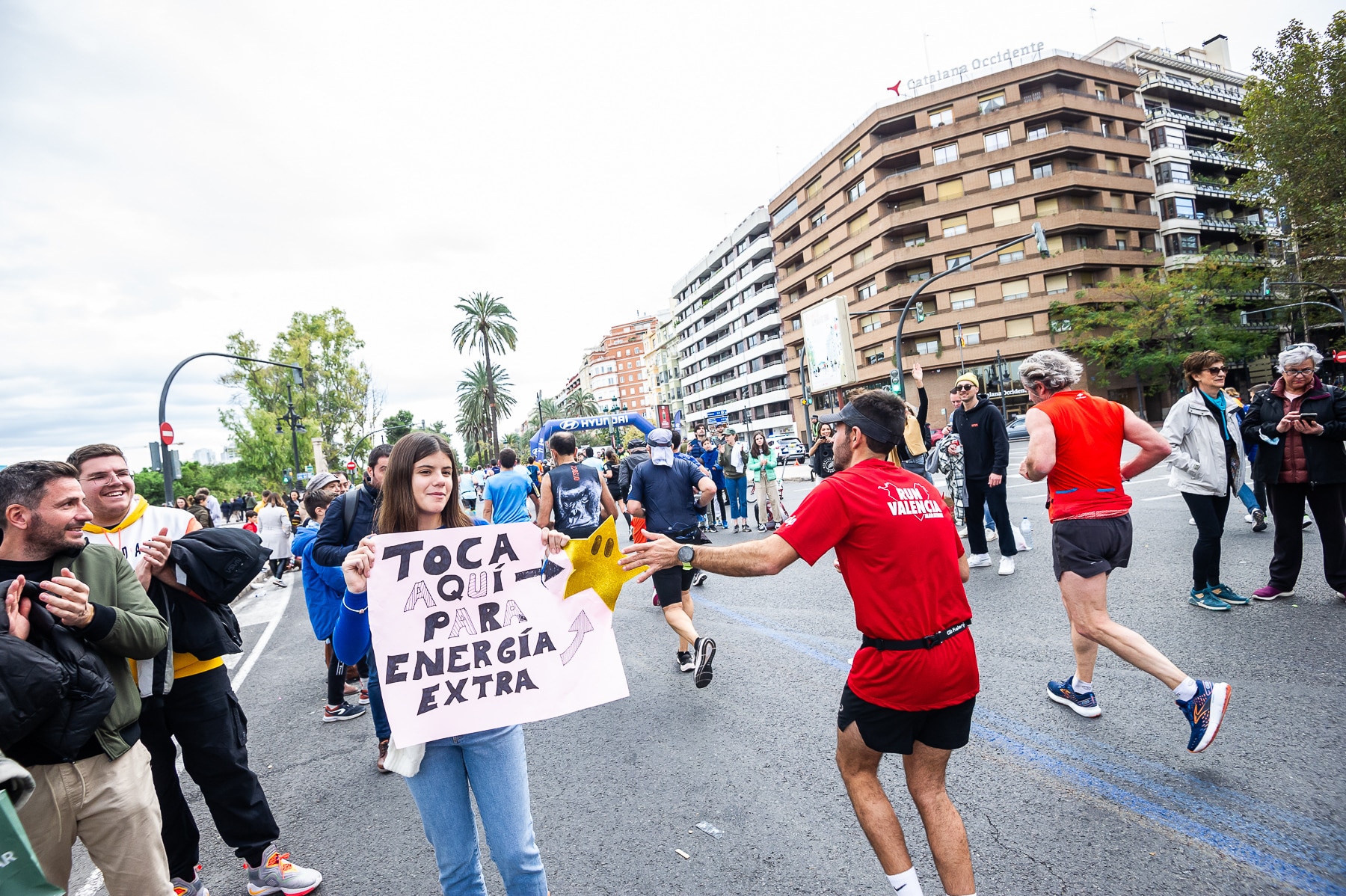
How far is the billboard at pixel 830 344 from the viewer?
137 ft

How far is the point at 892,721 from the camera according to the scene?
91.0 inches

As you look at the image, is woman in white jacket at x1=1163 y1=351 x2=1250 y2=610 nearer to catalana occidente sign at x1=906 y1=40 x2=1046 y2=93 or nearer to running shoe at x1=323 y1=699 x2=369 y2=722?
running shoe at x1=323 y1=699 x2=369 y2=722

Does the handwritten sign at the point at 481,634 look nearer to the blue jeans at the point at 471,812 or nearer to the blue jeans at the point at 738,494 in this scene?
the blue jeans at the point at 471,812

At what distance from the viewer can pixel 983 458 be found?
24.7 ft

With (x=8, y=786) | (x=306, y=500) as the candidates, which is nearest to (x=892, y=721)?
(x=8, y=786)

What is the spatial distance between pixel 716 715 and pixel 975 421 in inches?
185

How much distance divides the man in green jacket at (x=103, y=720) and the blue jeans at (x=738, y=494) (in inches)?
472

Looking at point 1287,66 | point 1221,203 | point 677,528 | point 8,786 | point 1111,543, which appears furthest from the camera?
point 1221,203

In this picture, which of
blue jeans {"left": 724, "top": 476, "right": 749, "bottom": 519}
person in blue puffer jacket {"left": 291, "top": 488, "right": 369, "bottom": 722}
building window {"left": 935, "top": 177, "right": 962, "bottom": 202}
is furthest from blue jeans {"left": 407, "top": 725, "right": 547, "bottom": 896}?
building window {"left": 935, "top": 177, "right": 962, "bottom": 202}

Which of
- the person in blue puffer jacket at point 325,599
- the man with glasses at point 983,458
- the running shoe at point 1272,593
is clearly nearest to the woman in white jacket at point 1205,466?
the running shoe at point 1272,593

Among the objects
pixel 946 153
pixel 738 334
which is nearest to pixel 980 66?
pixel 946 153

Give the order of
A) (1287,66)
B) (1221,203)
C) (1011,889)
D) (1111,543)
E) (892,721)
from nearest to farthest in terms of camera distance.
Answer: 1. (892,721)
2. (1011,889)
3. (1111,543)
4. (1287,66)
5. (1221,203)

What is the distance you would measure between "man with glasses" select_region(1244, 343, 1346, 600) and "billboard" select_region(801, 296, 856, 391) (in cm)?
3544

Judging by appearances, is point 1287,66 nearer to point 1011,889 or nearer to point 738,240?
point 1011,889
